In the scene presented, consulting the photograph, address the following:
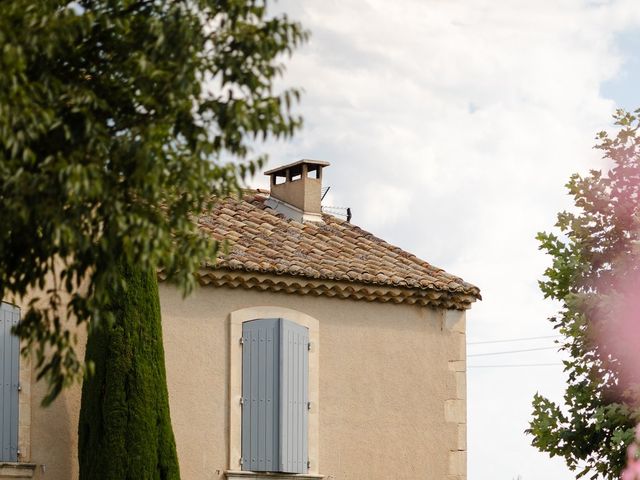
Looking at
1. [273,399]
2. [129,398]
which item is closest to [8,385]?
[129,398]

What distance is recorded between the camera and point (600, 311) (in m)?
18.5

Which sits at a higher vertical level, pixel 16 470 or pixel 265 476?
pixel 16 470

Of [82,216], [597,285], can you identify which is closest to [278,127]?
[82,216]

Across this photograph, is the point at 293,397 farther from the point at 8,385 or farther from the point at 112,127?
the point at 112,127

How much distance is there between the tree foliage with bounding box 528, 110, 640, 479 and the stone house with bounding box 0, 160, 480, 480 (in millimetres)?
1797

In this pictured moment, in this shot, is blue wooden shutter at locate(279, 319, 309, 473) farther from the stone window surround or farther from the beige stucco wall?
the beige stucco wall

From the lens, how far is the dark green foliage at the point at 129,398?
1641 cm

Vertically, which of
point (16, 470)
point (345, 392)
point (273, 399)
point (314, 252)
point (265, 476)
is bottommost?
point (265, 476)

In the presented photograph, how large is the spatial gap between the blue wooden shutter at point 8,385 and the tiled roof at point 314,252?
299 cm

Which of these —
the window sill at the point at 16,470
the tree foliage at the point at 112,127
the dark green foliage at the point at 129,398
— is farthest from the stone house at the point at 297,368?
the tree foliage at the point at 112,127

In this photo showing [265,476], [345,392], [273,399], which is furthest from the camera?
[345,392]

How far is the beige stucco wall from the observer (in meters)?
→ 17.9

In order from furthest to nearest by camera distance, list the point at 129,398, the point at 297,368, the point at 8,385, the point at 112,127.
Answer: the point at 297,368 < the point at 8,385 < the point at 129,398 < the point at 112,127

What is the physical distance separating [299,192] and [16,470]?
7.44m
